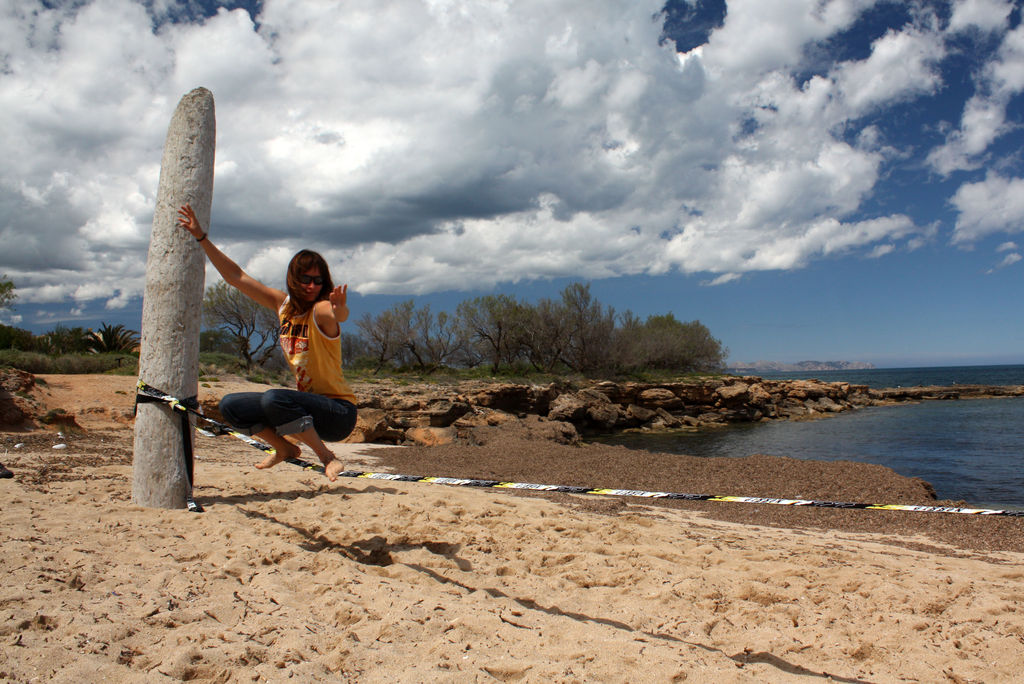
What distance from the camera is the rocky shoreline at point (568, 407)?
17.6 meters

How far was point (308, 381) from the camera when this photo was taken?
144 inches

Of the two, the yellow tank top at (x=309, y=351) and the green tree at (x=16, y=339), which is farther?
the green tree at (x=16, y=339)

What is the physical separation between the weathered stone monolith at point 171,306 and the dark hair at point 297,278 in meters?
2.13

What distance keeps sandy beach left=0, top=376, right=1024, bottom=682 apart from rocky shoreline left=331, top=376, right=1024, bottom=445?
10.3 m

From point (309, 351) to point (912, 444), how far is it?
24582mm

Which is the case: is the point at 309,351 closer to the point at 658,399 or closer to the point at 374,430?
the point at 374,430

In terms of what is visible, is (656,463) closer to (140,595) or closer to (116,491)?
(116,491)

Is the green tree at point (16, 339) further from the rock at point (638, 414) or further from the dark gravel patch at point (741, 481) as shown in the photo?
the rock at point (638, 414)

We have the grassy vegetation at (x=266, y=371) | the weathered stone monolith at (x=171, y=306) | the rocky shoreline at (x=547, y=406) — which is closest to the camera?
the weathered stone monolith at (x=171, y=306)

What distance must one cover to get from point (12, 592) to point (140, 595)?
0.58 meters

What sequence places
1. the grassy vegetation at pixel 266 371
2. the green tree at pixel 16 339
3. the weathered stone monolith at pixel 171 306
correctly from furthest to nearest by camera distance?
1. the green tree at pixel 16 339
2. the grassy vegetation at pixel 266 371
3. the weathered stone monolith at pixel 171 306

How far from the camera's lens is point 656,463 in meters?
13.9

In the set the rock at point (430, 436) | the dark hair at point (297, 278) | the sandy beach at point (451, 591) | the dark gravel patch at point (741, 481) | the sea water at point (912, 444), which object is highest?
the dark hair at point (297, 278)

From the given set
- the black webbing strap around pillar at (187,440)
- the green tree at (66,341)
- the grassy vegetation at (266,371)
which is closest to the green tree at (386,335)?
the grassy vegetation at (266,371)
